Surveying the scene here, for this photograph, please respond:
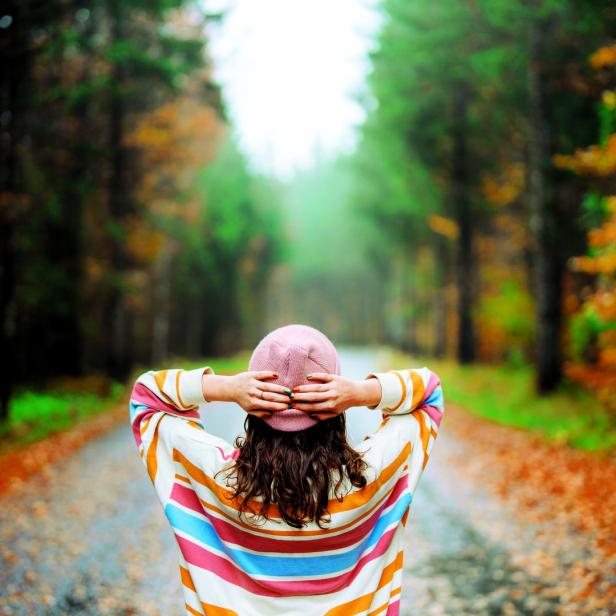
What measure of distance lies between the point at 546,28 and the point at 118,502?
12.4 meters

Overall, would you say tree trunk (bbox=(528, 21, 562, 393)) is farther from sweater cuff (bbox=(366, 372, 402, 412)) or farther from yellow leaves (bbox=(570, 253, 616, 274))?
sweater cuff (bbox=(366, 372, 402, 412))

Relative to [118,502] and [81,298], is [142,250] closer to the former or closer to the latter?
[81,298]

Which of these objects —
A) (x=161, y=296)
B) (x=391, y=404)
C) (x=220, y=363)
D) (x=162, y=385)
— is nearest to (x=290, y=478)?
(x=391, y=404)

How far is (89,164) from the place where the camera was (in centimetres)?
1725

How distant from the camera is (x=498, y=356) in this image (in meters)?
26.8

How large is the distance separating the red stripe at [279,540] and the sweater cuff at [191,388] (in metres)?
0.26

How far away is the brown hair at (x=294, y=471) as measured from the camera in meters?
1.83

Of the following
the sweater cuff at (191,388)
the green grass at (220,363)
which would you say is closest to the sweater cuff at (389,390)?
the sweater cuff at (191,388)

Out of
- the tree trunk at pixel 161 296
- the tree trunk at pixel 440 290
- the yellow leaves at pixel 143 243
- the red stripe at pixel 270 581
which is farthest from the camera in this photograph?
the tree trunk at pixel 440 290

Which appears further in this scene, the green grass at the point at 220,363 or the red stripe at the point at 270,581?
the green grass at the point at 220,363

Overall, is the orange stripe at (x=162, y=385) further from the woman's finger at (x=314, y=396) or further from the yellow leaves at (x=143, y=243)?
the yellow leaves at (x=143, y=243)

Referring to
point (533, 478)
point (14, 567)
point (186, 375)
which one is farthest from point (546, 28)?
point (186, 375)

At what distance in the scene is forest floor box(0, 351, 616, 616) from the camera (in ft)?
16.9

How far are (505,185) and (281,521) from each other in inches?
778
